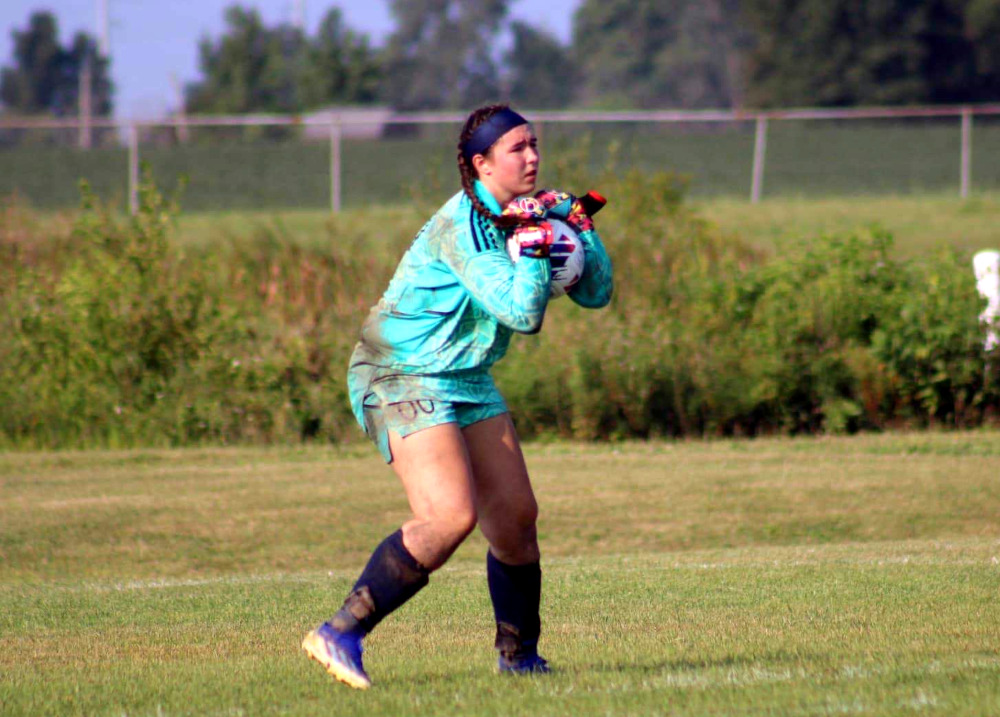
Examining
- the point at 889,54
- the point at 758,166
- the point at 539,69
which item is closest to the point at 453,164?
the point at 758,166

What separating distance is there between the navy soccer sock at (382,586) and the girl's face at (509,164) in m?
1.21

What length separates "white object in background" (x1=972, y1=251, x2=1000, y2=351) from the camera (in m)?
14.6

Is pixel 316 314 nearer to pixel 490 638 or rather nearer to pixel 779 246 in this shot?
pixel 779 246

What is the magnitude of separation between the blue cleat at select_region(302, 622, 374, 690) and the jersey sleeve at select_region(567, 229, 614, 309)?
1.39m

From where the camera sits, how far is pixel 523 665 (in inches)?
202

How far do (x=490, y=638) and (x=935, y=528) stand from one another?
624 centimetres

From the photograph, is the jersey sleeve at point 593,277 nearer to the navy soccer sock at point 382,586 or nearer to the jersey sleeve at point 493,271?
the jersey sleeve at point 493,271

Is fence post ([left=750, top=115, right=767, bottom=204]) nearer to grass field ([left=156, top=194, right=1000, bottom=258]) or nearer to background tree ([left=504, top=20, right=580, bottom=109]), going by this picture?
grass field ([left=156, top=194, right=1000, bottom=258])

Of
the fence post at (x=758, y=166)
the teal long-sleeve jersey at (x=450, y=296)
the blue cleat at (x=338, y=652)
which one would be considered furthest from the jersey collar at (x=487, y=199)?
the fence post at (x=758, y=166)

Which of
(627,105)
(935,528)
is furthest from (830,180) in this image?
(627,105)

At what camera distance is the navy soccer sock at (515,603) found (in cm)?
509

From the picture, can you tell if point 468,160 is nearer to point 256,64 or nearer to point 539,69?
point 256,64

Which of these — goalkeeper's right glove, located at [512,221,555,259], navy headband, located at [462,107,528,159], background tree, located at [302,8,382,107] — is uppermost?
background tree, located at [302,8,382,107]

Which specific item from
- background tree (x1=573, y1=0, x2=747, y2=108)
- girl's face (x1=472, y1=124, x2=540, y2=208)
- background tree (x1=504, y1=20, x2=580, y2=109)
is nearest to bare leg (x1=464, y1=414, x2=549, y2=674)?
girl's face (x1=472, y1=124, x2=540, y2=208)
